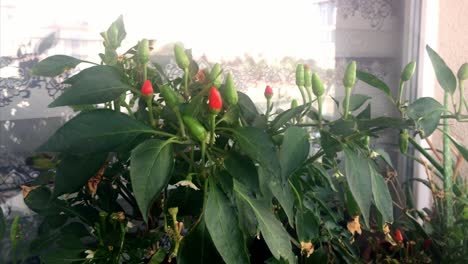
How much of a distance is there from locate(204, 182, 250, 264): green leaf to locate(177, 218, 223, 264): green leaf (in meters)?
A: 0.05

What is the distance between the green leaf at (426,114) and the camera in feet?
1.65

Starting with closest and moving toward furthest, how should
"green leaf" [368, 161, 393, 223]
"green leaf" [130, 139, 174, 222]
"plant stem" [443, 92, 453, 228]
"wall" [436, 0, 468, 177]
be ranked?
"green leaf" [130, 139, 174, 222] → "green leaf" [368, 161, 393, 223] → "plant stem" [443, 92, 453, 228] → "wall" [436, 0, 468, 177]

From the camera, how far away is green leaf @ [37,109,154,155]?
0.44 meters

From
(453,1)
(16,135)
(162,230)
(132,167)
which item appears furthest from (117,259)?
(453,1)

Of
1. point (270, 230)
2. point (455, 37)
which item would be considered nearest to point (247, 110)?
point (270, 230)

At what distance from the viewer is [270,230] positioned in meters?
0.48

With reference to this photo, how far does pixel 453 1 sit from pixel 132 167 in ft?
3.29

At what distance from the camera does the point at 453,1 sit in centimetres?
110

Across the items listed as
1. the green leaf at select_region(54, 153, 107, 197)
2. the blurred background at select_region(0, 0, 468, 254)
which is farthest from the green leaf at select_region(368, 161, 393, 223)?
the blurred background at select_region(0, 0, 468, 254)

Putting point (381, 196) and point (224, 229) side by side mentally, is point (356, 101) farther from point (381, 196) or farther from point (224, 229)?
point (224, 229)

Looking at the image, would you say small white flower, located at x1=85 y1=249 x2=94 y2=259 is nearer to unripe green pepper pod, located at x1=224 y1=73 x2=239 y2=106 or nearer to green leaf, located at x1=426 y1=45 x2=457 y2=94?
unripe green pepper pod, located at x1=224 y1=73 x2=239 y2=106

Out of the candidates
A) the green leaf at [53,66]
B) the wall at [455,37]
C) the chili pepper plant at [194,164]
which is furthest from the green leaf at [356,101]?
the wall at [455,37]

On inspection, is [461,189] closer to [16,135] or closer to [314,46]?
[314,46]

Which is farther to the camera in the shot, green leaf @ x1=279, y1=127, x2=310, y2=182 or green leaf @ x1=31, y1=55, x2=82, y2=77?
green leaf @ x1=31, y1=55, x2=82, y2=77
